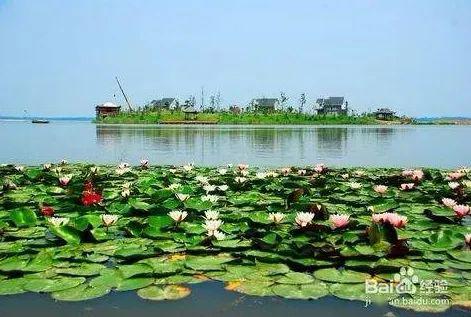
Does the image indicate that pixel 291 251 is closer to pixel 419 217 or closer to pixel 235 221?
pixel 235 221

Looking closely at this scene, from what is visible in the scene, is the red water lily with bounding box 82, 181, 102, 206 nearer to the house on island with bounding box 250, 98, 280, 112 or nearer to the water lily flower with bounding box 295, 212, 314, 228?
the water lily flower with bounding box 295, 212, 314, 228

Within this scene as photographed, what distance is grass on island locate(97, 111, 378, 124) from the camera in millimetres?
53125

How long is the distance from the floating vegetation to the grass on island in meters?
48.3

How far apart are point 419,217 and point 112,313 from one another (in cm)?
276

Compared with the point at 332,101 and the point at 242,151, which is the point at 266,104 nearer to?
the point at 332,101

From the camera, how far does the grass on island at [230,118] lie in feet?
174

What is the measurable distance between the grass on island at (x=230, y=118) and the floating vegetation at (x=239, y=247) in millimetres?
48314

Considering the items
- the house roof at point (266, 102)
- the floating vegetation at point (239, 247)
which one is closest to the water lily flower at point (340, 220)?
the floating vegetation at point (239, 247)

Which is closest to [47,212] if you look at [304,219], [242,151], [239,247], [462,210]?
[239,247]

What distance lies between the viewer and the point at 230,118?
54.9 meters

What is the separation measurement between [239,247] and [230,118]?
5216 centimetres

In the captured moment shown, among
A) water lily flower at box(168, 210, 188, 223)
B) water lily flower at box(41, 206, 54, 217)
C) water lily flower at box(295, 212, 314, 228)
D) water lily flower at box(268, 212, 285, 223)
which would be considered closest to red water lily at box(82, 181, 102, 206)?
water lily flower at box(41, 206, 54, 217)

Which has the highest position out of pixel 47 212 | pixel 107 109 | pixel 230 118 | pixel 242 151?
pixel 107 109

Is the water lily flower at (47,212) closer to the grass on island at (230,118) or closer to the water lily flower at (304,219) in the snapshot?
the water lily flower at (304,219)
